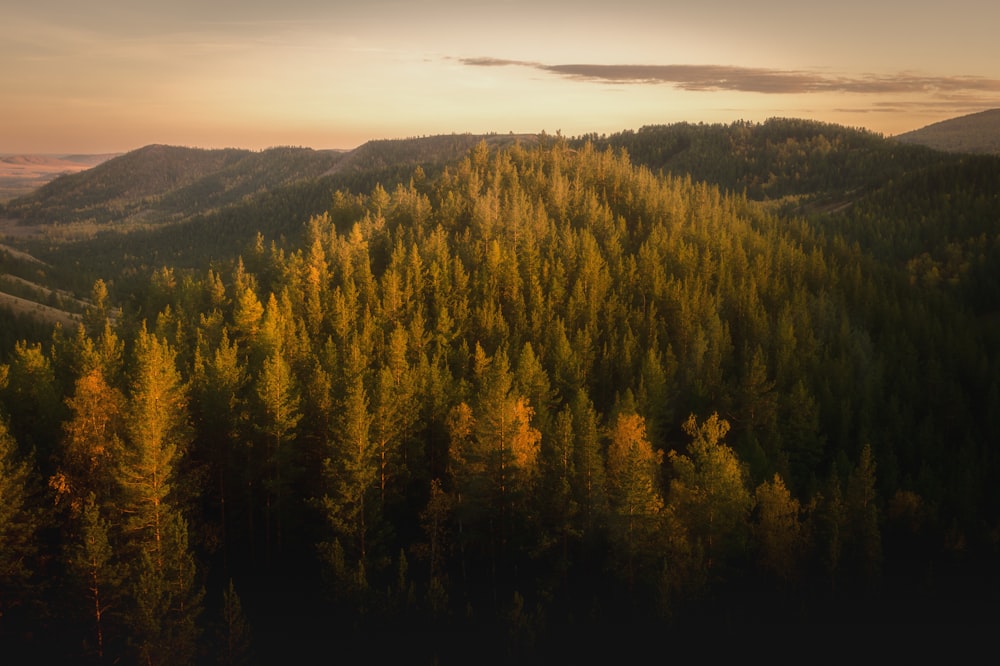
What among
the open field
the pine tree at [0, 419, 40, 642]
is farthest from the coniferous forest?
the open field

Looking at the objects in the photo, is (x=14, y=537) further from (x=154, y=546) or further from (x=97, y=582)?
(x=154, y=546)

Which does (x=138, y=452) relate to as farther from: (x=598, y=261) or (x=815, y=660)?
(x=598, y=261)

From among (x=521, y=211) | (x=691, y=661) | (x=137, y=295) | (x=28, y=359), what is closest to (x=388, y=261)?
(x=521, y=211)

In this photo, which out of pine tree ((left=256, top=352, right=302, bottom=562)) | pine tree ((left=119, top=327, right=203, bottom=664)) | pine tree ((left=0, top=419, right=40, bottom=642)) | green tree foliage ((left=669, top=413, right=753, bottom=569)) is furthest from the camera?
green tree foliage ((left=669, top=413, right=753, bottom=569))

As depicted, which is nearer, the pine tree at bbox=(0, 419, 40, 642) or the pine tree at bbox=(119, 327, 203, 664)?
the pine tree at bbox=(119, 327, 203, 664)

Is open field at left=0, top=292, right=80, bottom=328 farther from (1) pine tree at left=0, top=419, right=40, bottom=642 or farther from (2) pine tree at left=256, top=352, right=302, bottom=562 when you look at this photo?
(1) pine tree at left=0, top=419, right=40, bottom=642

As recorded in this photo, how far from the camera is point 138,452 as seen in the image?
41938mm

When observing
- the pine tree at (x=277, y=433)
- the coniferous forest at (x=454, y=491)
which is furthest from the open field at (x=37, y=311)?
the pine tree at (x=277, y=433)

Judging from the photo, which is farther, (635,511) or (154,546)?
(635,511)

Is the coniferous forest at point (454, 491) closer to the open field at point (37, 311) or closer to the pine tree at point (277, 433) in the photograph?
the pine tree at point (277, 433)

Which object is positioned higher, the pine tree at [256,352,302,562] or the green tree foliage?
the pine tree at [256,352,302,562]

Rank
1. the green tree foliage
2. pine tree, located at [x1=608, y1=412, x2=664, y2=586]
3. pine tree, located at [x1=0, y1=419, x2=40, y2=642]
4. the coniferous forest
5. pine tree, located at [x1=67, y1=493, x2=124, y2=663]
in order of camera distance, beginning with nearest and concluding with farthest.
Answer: pine tree, located at [x1=67, y1=493, x2=124, y2=663]
pine tree, located at [x1=0, y1=419, x2=40, y2=642]
the coniferous forest
pine tree, located at [x1=608, y1=412, x2=664, y2=586]
the green tree foliage

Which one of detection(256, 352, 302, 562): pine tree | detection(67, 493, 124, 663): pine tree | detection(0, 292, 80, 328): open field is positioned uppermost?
detection(0, 292, 80, 328): open field

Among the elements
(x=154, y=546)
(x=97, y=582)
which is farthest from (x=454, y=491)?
(x=97, y=582)
